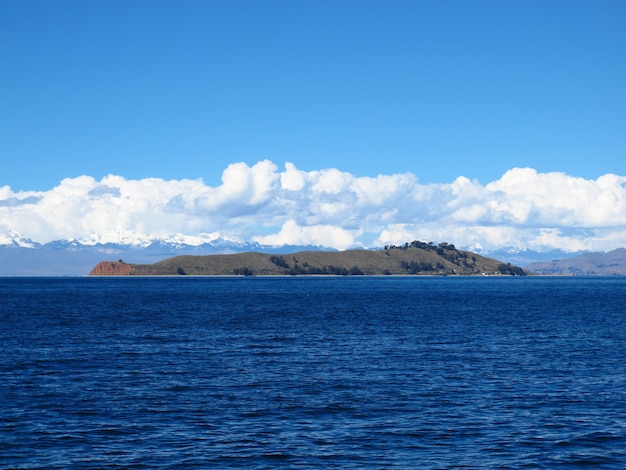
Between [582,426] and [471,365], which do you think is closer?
[582,426]

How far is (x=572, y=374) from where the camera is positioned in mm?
59719

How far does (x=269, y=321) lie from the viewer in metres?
118

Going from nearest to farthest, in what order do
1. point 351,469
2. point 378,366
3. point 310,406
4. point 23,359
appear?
point 351,469 < point 310,406 < point 378,366 < point 23,359

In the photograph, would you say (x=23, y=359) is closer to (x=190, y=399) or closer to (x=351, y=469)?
(x=190, y=399)

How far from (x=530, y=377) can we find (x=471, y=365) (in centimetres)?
726

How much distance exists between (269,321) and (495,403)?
7274 centimetres

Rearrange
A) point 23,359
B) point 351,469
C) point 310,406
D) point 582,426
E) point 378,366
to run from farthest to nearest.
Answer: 1. point 23,359
2. point 378,366
3. point 310,406
4. point 582,426
5. point 351,469

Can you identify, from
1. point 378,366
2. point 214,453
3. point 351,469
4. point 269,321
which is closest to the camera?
point 351,469

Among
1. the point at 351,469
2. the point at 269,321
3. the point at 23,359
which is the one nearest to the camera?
the point at 351,469

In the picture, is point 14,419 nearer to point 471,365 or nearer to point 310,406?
point 310,406

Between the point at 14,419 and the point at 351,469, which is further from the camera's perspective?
the point at 14,419

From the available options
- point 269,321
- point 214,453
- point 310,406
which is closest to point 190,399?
point 310,406

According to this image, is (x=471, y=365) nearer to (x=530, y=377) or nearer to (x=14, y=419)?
(x=530, y=377)

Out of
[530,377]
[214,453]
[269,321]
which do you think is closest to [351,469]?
[214,453]
